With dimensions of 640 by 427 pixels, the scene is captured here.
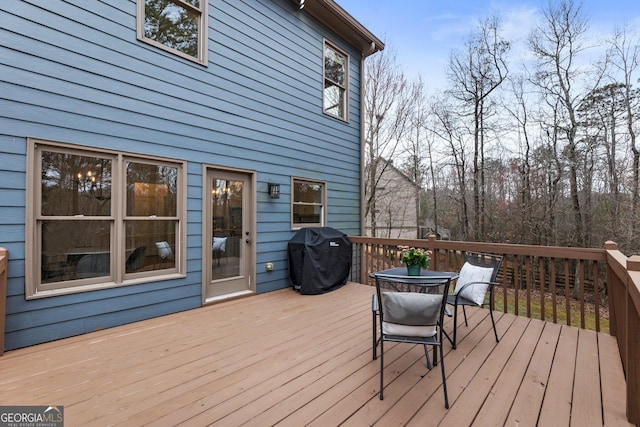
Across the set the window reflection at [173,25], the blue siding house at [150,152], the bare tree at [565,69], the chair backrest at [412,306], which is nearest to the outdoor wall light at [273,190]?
the blue siding house at [150,152]

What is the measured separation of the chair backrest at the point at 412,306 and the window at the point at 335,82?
185 inches

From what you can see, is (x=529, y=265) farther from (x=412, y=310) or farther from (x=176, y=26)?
(x=176, y=26)

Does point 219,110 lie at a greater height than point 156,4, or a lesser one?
lesser

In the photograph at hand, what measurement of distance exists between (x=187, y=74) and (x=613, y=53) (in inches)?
413

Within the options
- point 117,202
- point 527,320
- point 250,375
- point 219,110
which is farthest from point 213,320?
point 527,320

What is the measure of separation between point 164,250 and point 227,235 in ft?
3.07

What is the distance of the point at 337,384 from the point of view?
7.07 ft

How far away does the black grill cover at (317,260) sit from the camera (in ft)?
15.4

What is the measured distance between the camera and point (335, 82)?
630 cm

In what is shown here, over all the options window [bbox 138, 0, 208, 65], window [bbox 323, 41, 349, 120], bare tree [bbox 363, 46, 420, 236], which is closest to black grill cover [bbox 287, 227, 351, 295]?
window [bbox 323, 41, 349, 120]

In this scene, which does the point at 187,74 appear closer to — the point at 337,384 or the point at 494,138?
the point at 337,384

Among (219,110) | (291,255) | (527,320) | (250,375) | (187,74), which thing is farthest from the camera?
(291,255)

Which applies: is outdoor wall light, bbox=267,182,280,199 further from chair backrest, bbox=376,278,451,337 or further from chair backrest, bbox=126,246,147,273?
chair backrest, bbox=376,278,451,337

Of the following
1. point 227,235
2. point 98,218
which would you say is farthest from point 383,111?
point 98,218
